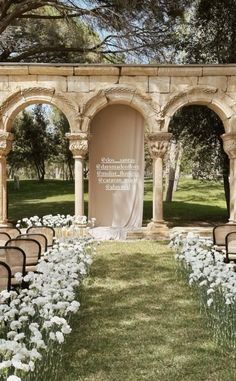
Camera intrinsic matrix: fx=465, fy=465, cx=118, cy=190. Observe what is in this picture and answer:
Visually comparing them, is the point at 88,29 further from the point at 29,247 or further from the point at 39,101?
the point at 29,247

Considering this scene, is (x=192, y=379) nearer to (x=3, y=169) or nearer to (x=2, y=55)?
(x=3, y=169)

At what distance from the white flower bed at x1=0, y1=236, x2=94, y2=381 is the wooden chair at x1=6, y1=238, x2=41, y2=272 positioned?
2.34ft

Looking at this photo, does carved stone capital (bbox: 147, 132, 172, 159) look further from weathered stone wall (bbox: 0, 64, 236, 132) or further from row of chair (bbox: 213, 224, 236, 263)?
row of chair (bbox: 213, 224, 236, 263)

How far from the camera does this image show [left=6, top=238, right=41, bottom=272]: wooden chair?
18.4 ft

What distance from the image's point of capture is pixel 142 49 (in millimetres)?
13758

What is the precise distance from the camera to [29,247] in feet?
18.7

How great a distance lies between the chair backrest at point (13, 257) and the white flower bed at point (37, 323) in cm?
33

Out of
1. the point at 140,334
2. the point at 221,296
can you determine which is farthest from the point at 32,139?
the point at 140,334

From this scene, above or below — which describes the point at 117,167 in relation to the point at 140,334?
above

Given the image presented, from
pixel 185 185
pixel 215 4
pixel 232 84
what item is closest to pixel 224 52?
pixel 215 4

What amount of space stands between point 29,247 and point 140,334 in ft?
6.14

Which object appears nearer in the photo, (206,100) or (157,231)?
(157,231)

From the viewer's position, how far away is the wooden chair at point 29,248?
5.60m

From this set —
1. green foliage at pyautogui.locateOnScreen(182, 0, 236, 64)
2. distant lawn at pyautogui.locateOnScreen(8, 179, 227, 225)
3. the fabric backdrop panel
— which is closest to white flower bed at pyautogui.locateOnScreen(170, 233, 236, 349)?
the fabric backdrop panel
